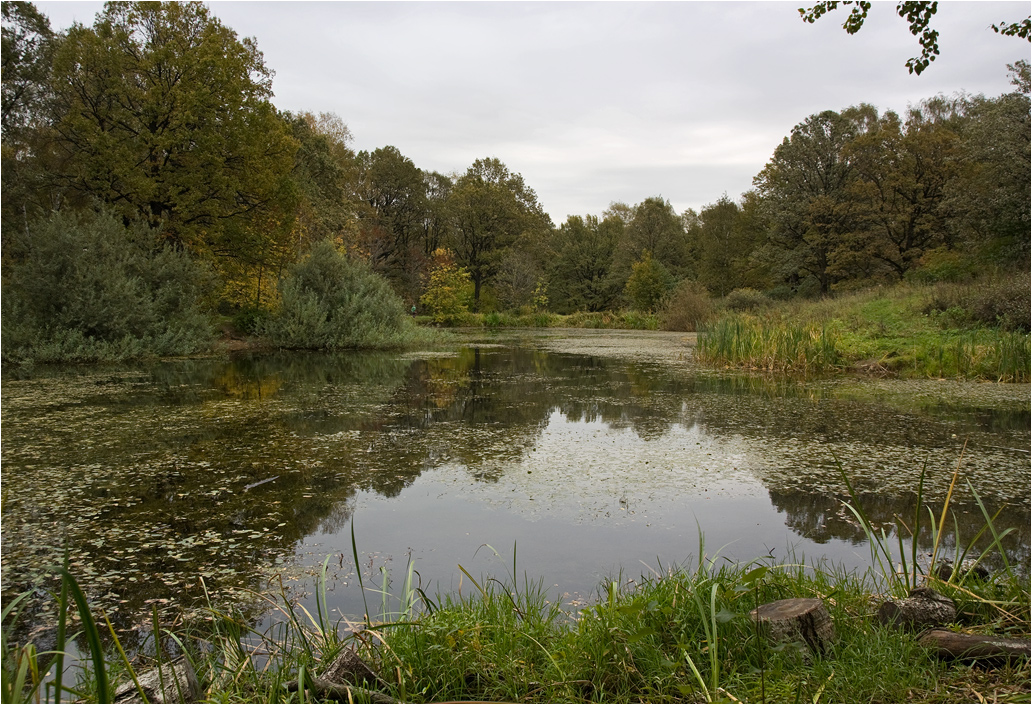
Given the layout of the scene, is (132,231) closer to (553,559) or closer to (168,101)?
(168,101)

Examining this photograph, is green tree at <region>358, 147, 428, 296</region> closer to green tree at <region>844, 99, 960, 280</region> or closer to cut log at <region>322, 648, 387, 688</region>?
green tree at <region>844, 99, 960, 280</region>

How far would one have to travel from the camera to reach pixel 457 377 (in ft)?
37.1

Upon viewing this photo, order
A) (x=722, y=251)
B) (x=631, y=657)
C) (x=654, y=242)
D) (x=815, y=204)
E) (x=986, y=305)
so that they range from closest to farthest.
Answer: (x=631, y=657) → (x=986, y=305) → (x=815, y=204) → (x=722, y=251) → (x=654, y=242)

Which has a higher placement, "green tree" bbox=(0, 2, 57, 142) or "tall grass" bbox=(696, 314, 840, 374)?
"green tree" bbox=(0, 2, 57, 142)

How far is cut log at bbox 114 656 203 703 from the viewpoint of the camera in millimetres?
1794

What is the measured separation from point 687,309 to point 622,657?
93.5 ft

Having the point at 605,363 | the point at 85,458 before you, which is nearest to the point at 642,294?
the point at 605,363

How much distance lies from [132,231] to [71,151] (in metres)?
3.46

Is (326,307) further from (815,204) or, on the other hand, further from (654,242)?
(654,242)

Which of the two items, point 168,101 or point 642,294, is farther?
point 642,294

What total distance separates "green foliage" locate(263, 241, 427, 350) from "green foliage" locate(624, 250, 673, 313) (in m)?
22.9

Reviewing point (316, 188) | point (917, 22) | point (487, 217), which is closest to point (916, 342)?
point (917, 22)

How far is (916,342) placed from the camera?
11781 millimetres

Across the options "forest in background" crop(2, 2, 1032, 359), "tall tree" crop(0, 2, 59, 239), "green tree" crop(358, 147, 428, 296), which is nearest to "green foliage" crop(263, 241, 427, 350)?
"forest in background" crop(2, 2, 1032, 359)
